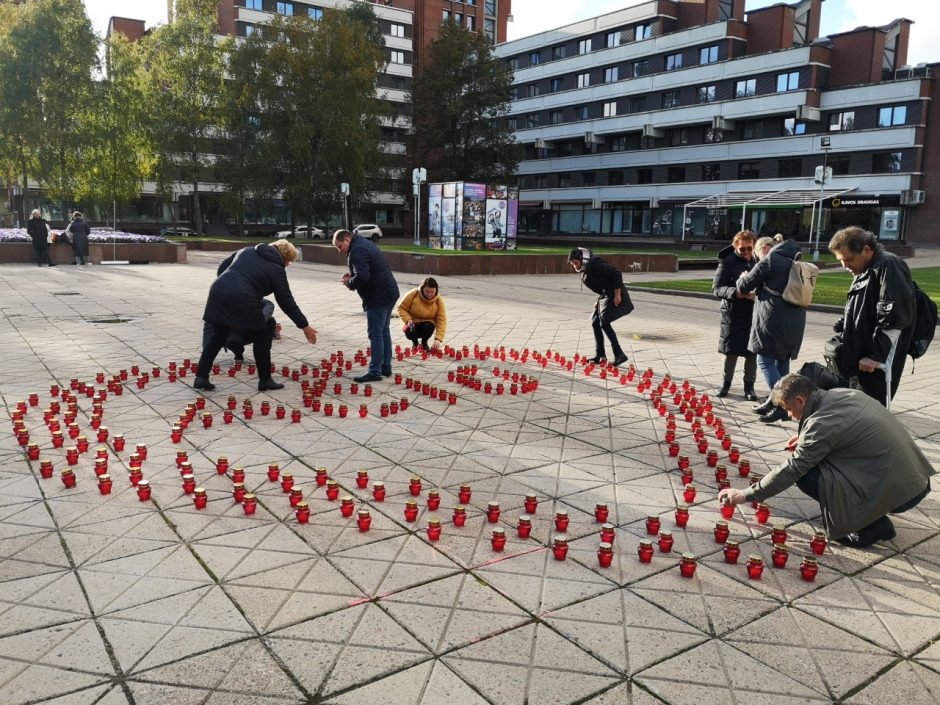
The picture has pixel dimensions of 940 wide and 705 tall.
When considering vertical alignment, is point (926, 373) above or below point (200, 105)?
below

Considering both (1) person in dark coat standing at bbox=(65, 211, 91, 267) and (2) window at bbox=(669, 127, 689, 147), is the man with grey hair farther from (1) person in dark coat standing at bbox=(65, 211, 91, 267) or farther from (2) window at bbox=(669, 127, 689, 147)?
(2) window at bbox=(669, 127, 689, 147)

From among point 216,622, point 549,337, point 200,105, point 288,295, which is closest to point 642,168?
point 200,105

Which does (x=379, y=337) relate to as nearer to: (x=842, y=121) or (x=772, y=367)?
(x=772, y=367)

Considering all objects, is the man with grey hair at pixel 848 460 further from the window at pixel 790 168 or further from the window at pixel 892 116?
the window at pixel 790 168

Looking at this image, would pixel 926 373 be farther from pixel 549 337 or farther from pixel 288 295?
pixel 288 295

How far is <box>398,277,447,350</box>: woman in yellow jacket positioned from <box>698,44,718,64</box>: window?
52928 mm

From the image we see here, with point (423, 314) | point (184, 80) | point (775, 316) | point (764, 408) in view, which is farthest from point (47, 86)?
point (764, 408)

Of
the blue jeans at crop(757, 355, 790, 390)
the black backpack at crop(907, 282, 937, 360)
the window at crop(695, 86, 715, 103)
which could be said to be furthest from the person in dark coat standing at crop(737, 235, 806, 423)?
the window at crop(695, 86, 715, 103)

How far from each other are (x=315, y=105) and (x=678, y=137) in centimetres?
2981

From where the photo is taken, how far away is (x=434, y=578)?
4.08 metres

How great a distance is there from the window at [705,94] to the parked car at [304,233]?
1253 inches

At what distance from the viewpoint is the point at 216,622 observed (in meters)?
3.57

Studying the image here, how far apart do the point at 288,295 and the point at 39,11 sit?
124ft

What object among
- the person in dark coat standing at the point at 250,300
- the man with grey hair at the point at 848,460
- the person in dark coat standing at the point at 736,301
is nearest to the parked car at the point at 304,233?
the person in dark coat standing at the point at 250,300
